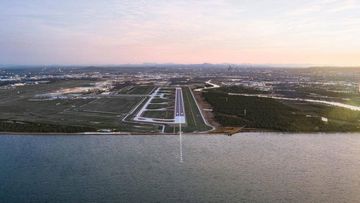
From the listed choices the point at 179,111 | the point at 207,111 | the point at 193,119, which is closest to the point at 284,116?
the point at 207,111

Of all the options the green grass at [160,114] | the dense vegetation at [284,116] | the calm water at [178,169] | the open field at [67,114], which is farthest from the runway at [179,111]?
the calm water at [178,169]

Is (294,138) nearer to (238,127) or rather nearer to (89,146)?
(238,127)

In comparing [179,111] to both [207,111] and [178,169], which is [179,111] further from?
[178,169]

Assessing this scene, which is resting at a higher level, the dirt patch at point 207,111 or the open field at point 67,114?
the dirt patch at point 207,111

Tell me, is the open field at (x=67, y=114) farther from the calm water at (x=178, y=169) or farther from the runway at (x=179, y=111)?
the calm water at (x=178, y=169)

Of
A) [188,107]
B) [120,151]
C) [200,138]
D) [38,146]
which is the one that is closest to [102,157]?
[120,151]
